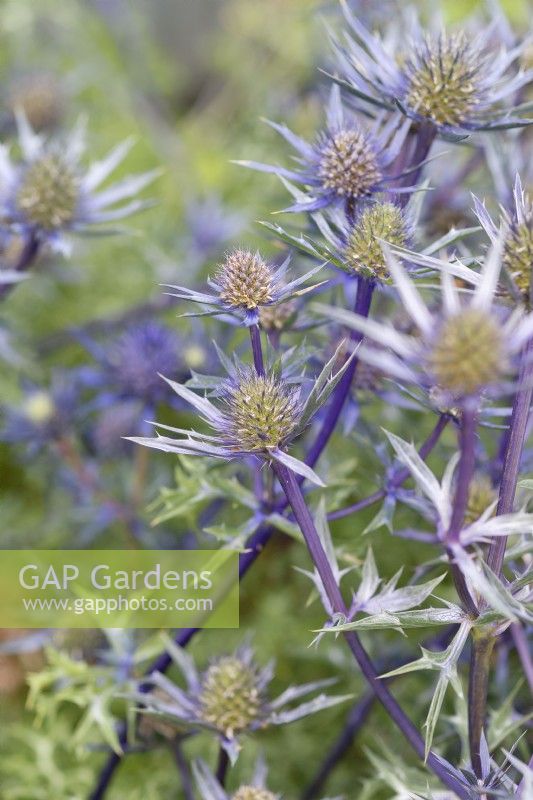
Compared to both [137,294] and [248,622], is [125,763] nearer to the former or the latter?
Result: [248,622]

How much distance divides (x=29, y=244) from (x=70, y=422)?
1.00 ft

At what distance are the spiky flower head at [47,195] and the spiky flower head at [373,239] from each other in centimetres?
51

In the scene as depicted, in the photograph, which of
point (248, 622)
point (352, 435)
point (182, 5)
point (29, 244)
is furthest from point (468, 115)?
point (182, 5)

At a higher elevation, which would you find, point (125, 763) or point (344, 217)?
point (344, 217)

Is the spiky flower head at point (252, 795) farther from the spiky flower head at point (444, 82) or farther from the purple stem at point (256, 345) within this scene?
the spiky flower head at point (444, 82)

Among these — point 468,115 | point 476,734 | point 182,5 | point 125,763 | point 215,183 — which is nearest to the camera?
point 476,734

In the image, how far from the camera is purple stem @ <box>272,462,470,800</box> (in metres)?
0.65

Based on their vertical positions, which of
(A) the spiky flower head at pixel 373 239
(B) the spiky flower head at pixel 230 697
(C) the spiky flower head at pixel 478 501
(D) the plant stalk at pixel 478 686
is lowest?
(D) the plant stalk at pixel 478 686

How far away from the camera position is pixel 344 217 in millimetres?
775

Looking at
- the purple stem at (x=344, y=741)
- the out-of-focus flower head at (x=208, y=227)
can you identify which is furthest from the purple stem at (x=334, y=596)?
the out-of-focus flower head at (x=208, y=227)

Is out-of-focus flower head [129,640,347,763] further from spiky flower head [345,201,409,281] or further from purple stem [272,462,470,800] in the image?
spiky flower head [345,201,409,281]

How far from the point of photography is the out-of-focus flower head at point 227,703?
2.58 feet

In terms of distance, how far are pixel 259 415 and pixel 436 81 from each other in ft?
1.31

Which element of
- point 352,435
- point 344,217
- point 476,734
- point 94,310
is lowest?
point 476,734
